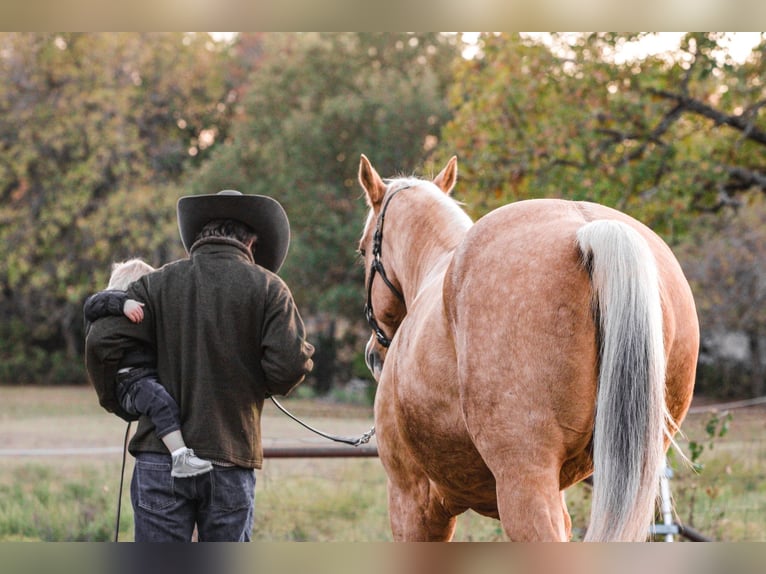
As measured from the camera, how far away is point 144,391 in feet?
9.87

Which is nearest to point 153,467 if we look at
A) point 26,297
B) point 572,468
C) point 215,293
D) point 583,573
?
point 215,293

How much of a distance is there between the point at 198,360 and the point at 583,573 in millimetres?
1628

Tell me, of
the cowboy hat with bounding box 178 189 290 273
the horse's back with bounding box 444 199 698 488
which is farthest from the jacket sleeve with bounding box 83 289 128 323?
the horse's back with bounding box 444 199 698 488

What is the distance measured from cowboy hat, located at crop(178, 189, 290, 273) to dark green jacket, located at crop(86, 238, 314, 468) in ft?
0.66

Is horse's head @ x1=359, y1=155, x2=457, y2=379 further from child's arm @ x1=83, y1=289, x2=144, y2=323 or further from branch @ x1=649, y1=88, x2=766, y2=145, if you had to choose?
branch @ x1=649, y1=88, x2=766, y2=145

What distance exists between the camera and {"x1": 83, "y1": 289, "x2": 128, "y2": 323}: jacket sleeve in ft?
9.92

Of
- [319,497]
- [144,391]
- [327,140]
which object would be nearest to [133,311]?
[144,391]

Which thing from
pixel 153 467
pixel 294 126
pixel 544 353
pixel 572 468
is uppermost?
pixel 294 126

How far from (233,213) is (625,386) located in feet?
5.49

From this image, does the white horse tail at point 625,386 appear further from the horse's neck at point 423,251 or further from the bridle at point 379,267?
the bridle at point 379,267

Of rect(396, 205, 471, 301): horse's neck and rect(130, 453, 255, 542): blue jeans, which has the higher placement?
rect(396, 205, 471, 301): horse's neck

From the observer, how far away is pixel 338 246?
19625 millimetres

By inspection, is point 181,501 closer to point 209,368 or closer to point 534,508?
point 209,368

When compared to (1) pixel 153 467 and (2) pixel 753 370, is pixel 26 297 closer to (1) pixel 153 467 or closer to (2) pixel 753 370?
(2) pixel 753 370
